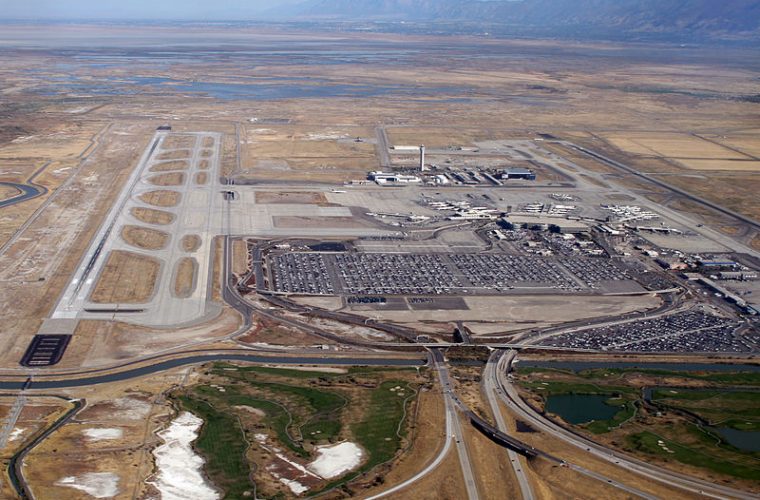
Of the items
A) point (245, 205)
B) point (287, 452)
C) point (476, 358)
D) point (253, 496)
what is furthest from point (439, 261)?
point (253, 496)

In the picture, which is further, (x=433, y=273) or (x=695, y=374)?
(x=433, y=273)

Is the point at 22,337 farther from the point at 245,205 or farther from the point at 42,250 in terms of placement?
the point at 245,205

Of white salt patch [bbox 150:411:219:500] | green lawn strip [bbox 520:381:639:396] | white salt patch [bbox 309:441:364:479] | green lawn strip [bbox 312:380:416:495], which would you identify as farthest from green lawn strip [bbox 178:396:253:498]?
green lawn strip [bbox 520:381:639:396]

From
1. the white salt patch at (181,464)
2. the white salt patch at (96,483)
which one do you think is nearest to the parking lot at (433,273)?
the white salt patch at (181,464)

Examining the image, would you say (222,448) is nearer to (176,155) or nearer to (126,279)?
(126,279)

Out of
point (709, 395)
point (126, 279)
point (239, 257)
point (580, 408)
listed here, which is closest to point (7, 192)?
point (126, 279)

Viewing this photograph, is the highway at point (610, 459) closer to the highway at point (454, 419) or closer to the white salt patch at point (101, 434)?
the highway at point (454, 419)

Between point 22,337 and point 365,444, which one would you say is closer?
point 365,444
